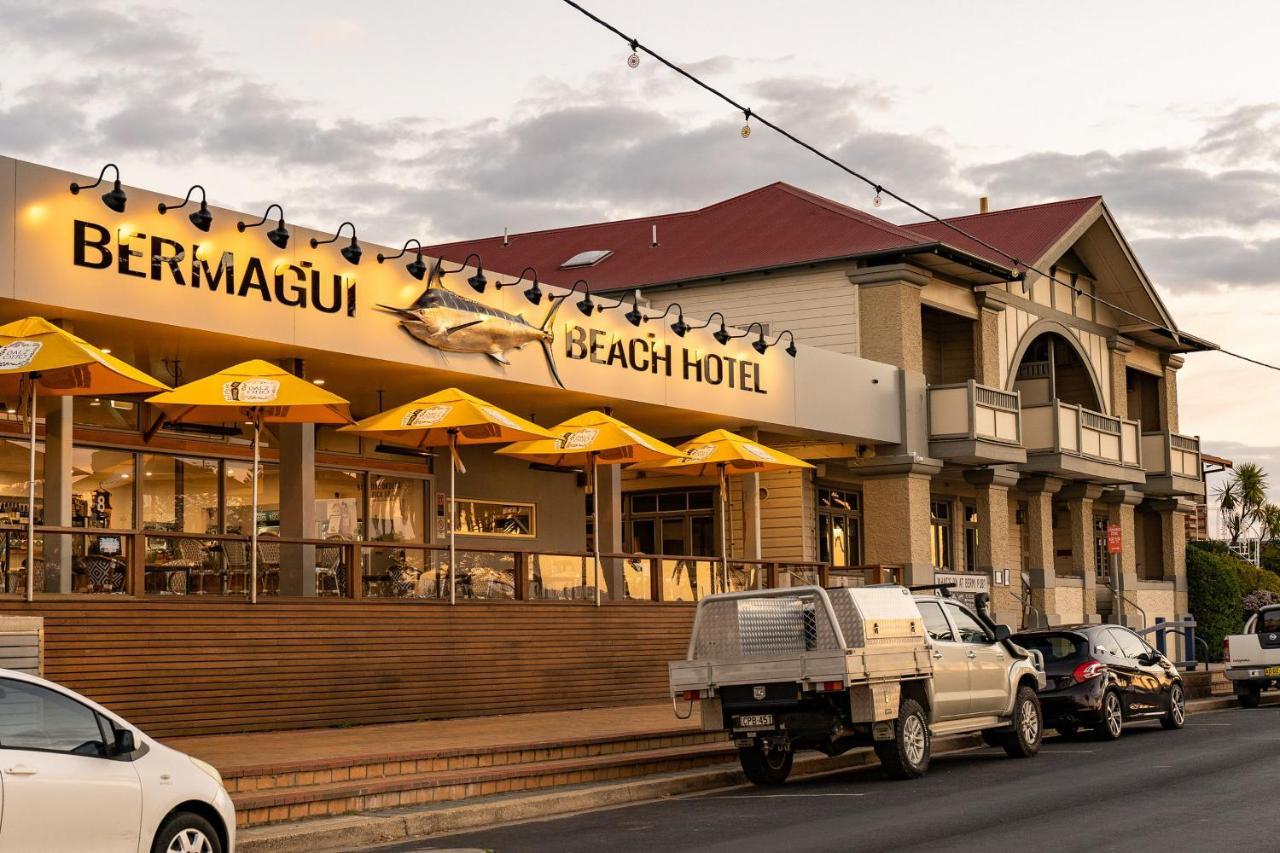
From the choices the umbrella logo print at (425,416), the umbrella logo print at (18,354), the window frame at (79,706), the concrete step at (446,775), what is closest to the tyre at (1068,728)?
the concrete step at (446,775)

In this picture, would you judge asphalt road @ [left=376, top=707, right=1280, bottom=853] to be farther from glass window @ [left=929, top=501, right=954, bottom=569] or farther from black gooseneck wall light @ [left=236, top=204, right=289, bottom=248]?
glass window @ [left=929, top=501, right=954, bottom=569]

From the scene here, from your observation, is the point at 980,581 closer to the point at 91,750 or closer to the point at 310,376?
the point at 310,376

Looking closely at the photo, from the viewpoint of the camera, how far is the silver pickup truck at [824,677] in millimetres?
16125

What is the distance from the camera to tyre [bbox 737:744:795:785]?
54.9ft

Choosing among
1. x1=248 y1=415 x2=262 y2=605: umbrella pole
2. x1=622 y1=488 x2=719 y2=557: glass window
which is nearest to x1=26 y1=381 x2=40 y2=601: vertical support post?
x1=248 y1=415 x2=262 y2=605: umbrella pole

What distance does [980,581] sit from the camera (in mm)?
34594

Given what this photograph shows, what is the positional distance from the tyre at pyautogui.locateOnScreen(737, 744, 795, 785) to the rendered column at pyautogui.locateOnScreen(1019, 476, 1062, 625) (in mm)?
22328

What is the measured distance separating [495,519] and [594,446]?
6.98 metres

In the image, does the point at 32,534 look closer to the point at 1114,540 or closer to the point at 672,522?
the point at 672,522

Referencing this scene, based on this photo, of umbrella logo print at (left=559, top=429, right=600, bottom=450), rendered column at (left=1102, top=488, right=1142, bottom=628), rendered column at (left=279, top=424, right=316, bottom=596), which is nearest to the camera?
rendered column at (left=279, top=424, right=316, bottom=596)

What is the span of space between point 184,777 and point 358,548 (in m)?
9.85

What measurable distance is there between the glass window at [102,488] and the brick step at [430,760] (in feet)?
27.8

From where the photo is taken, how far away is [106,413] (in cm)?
2252

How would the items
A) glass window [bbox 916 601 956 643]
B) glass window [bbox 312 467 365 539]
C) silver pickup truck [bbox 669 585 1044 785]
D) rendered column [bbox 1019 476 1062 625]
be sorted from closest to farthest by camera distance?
silver pickup truck [bbox 669 585 1044 785], glass window [bbox 916 601 956 643], glass window [bbox 312 467 365 539], rendered column [bbox 1019 476 1062 625]
